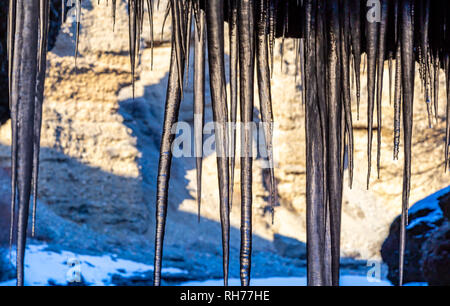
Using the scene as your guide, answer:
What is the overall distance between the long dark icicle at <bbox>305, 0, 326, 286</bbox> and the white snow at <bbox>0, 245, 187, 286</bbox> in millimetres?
5084

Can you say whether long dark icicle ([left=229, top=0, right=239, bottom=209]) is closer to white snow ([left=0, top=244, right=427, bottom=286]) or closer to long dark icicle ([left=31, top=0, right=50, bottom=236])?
long dark icicle ([left=31, top=0, right=50, bottom=236])

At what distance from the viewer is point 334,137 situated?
4.39 ft

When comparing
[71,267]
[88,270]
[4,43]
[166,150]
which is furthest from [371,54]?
[88,270]

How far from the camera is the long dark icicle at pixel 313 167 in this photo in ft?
4.14

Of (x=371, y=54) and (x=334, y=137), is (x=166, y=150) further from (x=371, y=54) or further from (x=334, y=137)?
(x=371, y=54)

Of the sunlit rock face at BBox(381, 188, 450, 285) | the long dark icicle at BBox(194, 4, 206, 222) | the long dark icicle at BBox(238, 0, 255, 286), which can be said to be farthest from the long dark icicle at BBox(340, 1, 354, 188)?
the sunlit rock face at BBox(381, 188, 450, 285)

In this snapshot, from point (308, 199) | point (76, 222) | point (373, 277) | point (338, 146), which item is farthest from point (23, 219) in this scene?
point (76, 222)

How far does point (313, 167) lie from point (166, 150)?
41cm

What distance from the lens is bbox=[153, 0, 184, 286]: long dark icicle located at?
1242mm

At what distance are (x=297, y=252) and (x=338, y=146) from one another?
9168mm

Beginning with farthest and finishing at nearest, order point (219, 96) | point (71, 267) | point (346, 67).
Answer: point (71, 267) → point (346, 67) → point (219, 96)

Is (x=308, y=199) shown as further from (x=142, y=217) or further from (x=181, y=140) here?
(x=181, y=140)

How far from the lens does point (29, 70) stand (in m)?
1.15

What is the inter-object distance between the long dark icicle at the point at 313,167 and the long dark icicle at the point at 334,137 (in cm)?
2
